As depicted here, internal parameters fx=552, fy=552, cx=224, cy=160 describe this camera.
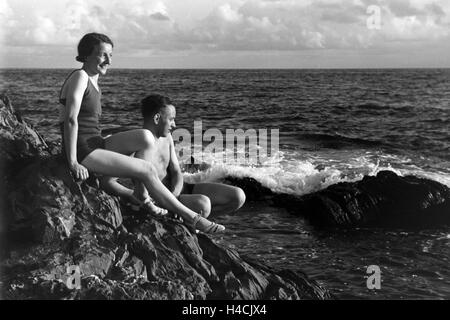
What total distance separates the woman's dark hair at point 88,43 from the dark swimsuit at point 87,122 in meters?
0.24

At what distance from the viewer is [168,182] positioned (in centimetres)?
557

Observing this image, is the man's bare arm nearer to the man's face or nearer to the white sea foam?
the man's face

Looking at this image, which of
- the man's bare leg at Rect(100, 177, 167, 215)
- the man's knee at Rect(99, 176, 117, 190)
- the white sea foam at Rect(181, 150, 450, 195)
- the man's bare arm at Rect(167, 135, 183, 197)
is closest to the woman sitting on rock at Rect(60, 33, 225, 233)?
the man's bare leg at Rect(100, 177, 167, 215)

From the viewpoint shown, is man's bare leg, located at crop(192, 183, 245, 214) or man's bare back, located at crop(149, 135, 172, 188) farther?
man's bare leg, located at crop(192, 183, 245, 214)

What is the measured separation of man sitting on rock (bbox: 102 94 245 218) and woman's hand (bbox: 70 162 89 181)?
435 mm

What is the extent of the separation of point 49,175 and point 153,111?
Result: 110cm

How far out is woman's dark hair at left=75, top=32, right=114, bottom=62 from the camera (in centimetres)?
486

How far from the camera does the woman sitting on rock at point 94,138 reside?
15.5ft

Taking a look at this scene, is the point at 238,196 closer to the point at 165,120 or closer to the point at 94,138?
the point at 165,120

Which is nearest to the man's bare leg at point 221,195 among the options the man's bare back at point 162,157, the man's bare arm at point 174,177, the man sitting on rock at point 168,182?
the man sitting on rock at point 168,182

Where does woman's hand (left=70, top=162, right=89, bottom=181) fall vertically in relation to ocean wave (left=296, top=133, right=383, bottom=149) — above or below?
above

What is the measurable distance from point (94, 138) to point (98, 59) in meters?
0.71

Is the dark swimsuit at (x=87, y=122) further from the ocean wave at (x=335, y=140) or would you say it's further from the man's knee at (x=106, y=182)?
the ocean wave at (x=335, y=140)

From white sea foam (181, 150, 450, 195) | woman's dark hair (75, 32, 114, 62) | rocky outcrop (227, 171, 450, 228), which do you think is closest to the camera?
woman's dark hair (75, 32, 114, 62)
